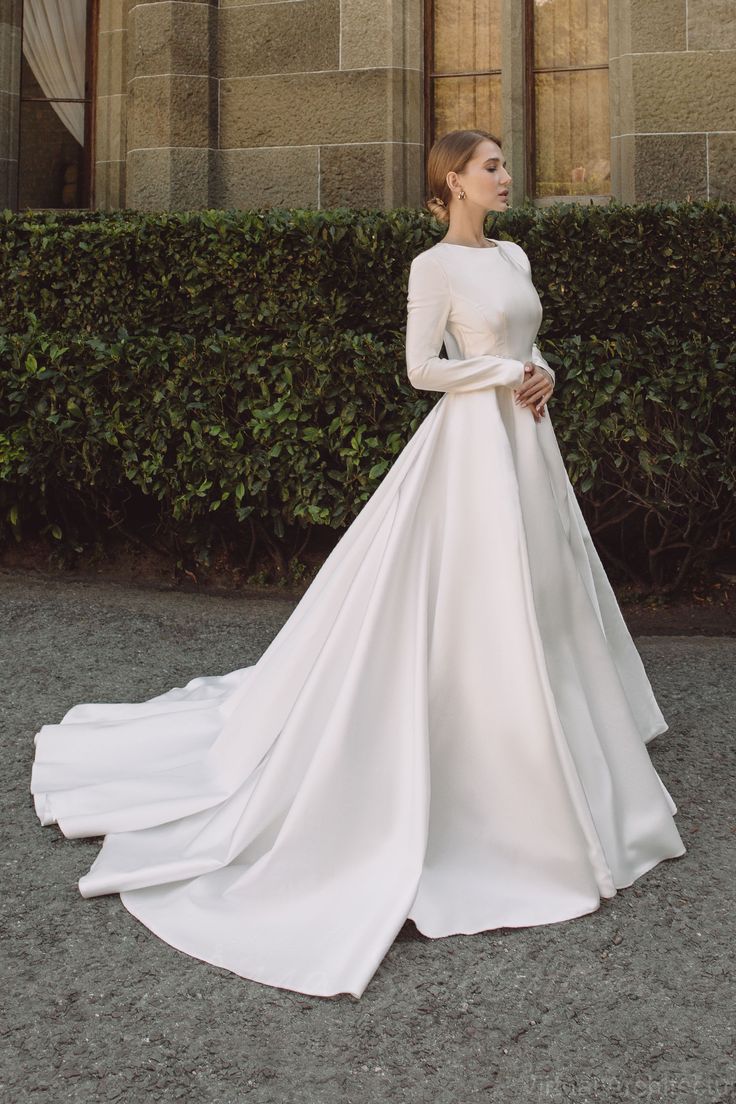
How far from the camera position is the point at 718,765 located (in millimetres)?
3873

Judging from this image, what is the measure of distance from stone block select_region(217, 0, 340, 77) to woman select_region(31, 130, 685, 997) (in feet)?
15.6

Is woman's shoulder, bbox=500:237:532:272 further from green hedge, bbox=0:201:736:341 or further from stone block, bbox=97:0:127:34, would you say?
stone block, bbox=97:0:127:34

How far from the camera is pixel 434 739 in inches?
118

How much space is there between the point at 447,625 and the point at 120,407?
11.9 ft

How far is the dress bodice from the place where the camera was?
127 inches

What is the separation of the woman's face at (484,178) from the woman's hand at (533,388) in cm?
49

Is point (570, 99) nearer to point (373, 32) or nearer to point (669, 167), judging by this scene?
point (669, 167)

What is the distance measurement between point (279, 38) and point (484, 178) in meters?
5.03

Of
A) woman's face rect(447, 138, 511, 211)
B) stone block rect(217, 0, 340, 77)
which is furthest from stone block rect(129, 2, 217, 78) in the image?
woman's face rect(447, 138, 511, 211)

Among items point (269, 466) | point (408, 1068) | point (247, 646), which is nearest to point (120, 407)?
point (269, 466)

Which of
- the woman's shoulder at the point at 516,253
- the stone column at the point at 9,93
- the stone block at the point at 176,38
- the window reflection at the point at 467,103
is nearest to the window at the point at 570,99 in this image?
the window reflection at the point at 467,103

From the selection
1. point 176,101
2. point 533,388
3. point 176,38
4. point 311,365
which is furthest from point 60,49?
point 533,388

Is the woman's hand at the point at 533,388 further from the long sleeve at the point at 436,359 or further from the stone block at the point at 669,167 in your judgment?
the stone block at the point at 669,167

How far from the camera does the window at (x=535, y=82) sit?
7.50m
